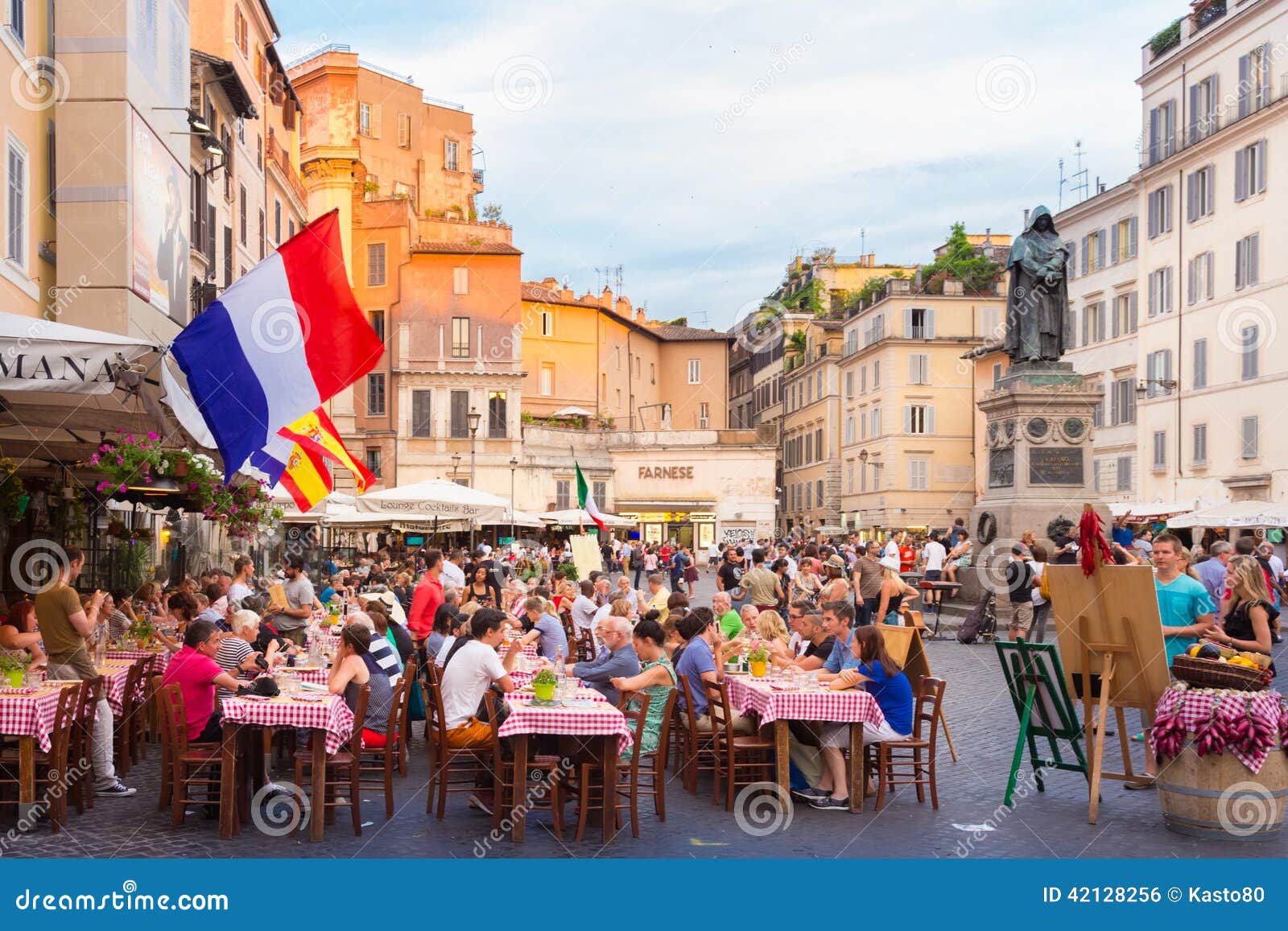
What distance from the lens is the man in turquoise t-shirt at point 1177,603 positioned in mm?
9852

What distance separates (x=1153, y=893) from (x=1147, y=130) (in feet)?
142

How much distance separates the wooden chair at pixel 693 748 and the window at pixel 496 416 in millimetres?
45642

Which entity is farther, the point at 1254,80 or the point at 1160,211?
the point at 1160,211

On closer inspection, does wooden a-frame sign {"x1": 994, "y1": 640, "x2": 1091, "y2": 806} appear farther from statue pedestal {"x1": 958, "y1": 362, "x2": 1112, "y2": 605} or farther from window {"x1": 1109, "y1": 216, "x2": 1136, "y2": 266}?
window {"x1": 1109, "y1": 216, "x2": 1136, "y2": 266}

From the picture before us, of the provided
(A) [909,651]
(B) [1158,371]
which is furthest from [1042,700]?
(B) [1158,371]

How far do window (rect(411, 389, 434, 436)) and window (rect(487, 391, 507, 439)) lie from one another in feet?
7.75

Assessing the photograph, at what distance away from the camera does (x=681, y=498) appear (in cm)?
6419

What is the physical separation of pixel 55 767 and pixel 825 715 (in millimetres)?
4986

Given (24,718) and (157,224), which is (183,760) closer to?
(24,718)

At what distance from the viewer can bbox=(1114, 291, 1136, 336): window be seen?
154 feet

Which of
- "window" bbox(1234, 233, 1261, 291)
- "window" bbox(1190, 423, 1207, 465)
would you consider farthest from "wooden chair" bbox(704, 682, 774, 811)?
"window" bbox(1190, 423, 1207, 465)

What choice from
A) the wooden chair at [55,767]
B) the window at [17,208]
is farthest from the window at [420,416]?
the wooden chair at [55,767]

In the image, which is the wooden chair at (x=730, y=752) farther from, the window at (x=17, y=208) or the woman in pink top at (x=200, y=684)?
the window at (x=17, y=208)

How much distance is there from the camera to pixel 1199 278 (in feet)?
138
